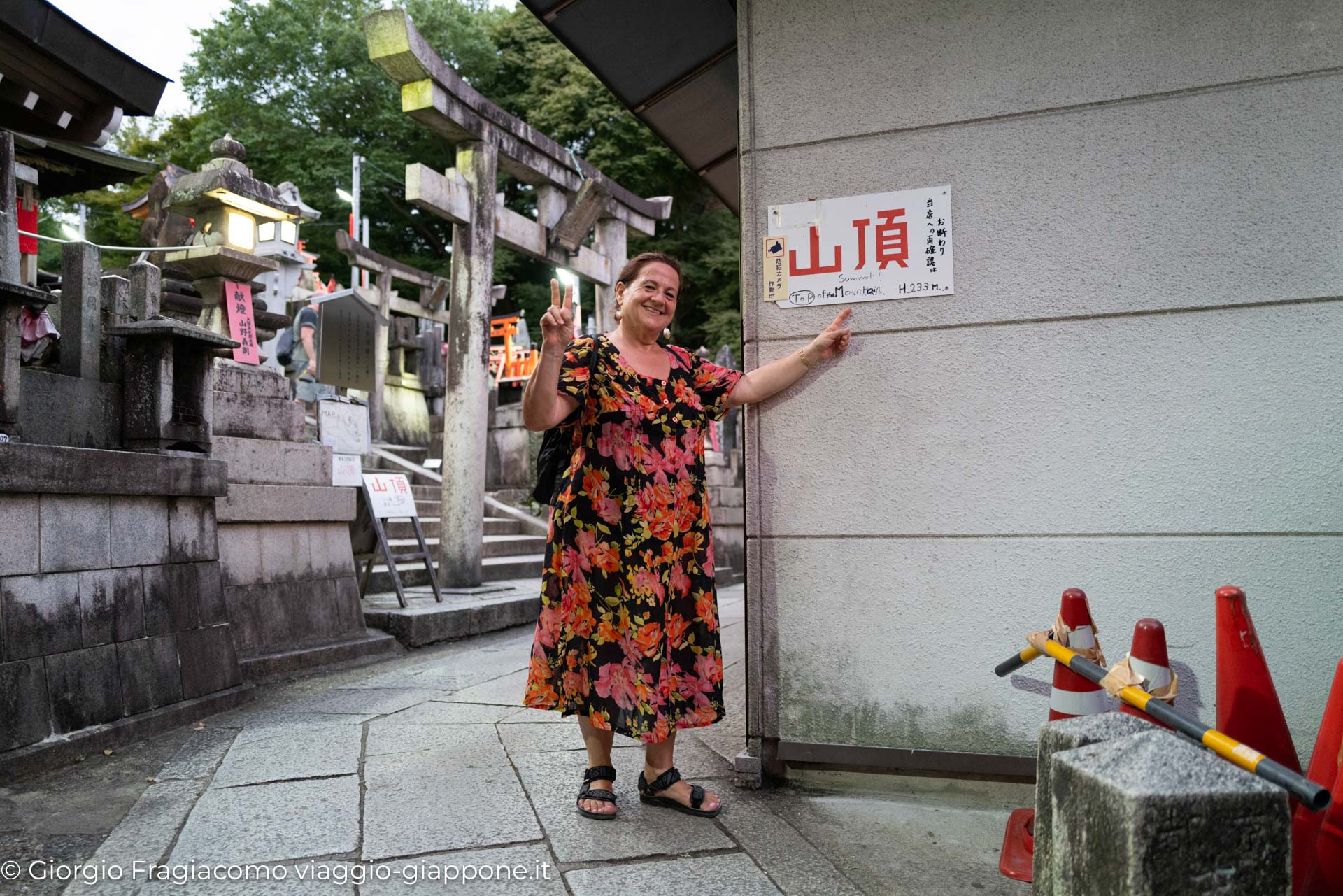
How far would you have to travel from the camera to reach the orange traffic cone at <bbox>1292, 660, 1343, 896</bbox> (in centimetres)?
203

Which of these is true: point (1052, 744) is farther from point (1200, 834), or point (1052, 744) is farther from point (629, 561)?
point (629, 561)

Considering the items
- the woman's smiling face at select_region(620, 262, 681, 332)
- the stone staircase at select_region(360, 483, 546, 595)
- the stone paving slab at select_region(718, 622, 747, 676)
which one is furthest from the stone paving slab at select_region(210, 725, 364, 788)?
the stone staircase at select_region(360, 483, 546, 595)

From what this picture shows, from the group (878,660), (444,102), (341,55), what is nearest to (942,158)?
(878,660)

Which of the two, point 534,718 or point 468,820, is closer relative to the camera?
point 468,820

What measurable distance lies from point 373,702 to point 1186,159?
193 inches

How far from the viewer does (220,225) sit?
8.91m

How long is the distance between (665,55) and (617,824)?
4241mm

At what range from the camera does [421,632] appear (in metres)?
7.43

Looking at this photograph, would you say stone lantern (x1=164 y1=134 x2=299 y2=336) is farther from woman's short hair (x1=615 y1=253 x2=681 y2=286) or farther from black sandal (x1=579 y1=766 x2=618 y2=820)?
black sandal (x1=579 y1=766 x2=618 y2=820)

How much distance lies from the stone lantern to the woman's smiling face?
673 cm

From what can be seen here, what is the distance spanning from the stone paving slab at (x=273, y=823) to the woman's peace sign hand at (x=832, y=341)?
239 cm

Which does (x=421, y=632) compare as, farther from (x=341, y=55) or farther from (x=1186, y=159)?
(x=341, y=55)

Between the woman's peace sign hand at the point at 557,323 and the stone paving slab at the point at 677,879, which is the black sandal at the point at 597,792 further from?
the woman's peace sign hand at the point at 557,323

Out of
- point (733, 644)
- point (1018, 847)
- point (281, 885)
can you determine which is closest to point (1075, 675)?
point (1018, 847)
